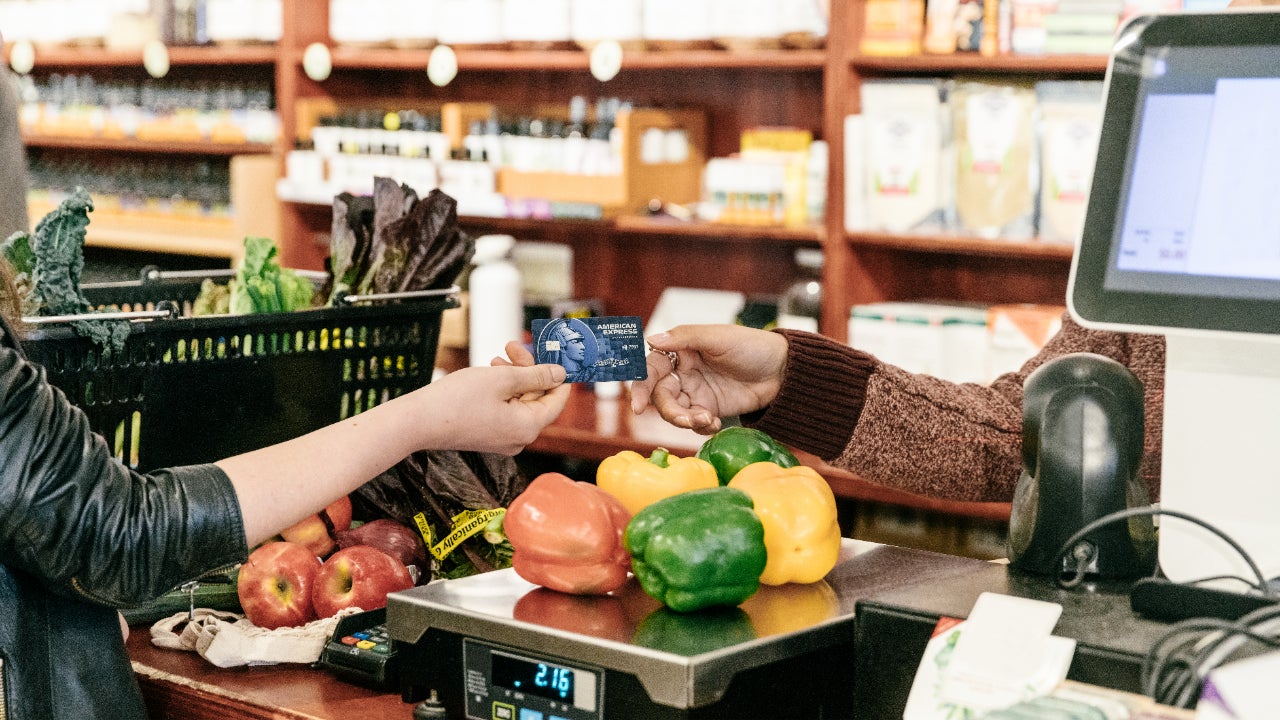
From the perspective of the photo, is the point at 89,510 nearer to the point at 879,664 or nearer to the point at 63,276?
the point at 63,276

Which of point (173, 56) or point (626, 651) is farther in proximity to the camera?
point (173, 56)

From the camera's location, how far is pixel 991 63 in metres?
3.35

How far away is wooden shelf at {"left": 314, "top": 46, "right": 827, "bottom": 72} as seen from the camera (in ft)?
12.1

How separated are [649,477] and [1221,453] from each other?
537 millimetres

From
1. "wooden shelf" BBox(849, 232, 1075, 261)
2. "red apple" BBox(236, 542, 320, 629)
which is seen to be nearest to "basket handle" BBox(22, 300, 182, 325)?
"red apple" BBox(236, 542, 320, 629)

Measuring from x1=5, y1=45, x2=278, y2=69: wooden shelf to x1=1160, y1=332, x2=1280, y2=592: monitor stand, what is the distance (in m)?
3.95

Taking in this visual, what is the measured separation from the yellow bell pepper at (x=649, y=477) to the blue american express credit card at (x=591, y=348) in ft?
0.51

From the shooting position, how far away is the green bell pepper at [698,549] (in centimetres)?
123

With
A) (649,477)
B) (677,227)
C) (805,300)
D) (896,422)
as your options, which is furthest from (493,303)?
(649,477)

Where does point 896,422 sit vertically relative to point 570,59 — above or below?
below

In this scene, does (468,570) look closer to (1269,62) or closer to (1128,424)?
(1128,424)

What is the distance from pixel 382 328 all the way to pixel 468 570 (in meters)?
0.41

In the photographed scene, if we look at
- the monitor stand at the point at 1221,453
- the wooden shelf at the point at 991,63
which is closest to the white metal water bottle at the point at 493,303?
the wooden shelf at the point at 991,63

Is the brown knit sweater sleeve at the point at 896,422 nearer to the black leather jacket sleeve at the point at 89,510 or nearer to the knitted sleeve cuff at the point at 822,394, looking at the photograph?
the knitted sleeve cuff at the point at 822,394
